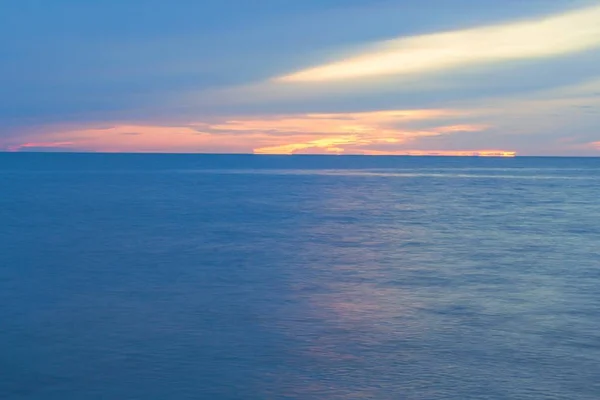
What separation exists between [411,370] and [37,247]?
23862 millimetres

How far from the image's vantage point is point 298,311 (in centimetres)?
2206

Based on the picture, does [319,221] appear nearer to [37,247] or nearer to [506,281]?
[37,247]

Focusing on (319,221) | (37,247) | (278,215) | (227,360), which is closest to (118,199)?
(278,215)

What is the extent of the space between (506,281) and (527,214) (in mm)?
28370

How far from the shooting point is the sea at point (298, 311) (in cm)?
1594

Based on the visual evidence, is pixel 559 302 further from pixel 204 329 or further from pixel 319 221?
pixel 319 221

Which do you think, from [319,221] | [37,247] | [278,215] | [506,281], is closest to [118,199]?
Result: [278,215]

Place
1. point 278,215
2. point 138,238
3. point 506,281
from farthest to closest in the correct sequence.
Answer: point 278,215 → point 138,238 → point 506,281

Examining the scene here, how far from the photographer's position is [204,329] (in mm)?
19953

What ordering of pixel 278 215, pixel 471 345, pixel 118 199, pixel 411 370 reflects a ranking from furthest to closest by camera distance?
pixel 118 199 → pixel 278 215 → pixel 471 345 → pixel 411 370

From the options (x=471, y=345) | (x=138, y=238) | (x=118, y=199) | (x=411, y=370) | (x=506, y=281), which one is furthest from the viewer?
(x=118, y=199)

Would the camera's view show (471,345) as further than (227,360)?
Yes

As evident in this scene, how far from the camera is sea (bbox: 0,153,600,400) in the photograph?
52.3 ft

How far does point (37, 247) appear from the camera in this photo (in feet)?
117
